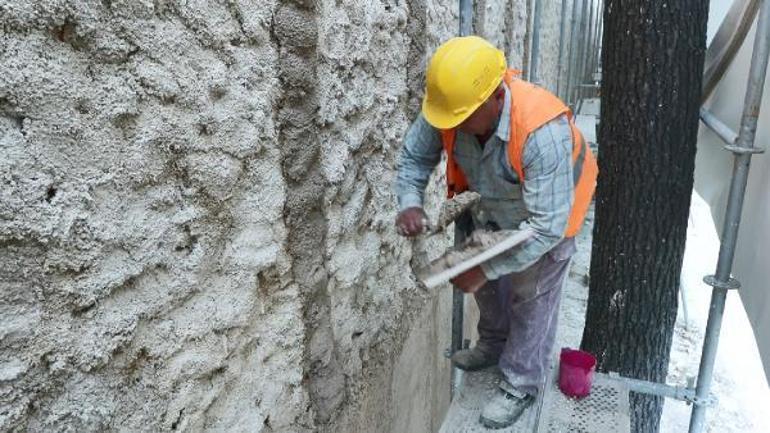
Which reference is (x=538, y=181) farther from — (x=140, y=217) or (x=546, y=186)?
(x=140, y=217)

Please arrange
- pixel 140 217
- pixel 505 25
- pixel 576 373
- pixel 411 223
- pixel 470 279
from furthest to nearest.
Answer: pixel 505 25 < pixel 576 373 < pixel 411 223 < pixel 470 279 < pixel 140 217

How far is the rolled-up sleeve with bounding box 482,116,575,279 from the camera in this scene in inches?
63.4

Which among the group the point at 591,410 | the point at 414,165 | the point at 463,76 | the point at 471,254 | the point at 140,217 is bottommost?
the point at 591,410

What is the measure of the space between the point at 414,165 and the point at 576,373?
0.97 m

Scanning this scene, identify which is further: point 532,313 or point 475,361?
point 475,361

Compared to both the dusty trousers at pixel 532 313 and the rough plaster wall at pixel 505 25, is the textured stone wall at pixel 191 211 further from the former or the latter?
the rough plaster wall at pixel 505 25

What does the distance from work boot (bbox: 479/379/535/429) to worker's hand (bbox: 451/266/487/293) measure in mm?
506

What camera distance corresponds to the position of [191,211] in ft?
4.21

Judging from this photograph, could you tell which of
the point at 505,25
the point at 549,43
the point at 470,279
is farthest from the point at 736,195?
the point at 549,43

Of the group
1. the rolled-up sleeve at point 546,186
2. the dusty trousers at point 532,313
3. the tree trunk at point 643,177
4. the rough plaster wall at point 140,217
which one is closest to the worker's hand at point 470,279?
the rolled-up sleeve at point 546,186

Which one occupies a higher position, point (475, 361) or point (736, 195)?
point (736, 195)

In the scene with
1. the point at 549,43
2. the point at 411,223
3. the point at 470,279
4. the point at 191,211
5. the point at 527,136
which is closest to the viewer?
the point at 191,211

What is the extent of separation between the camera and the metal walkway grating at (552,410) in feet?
6.57

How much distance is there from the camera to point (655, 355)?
115 inches
